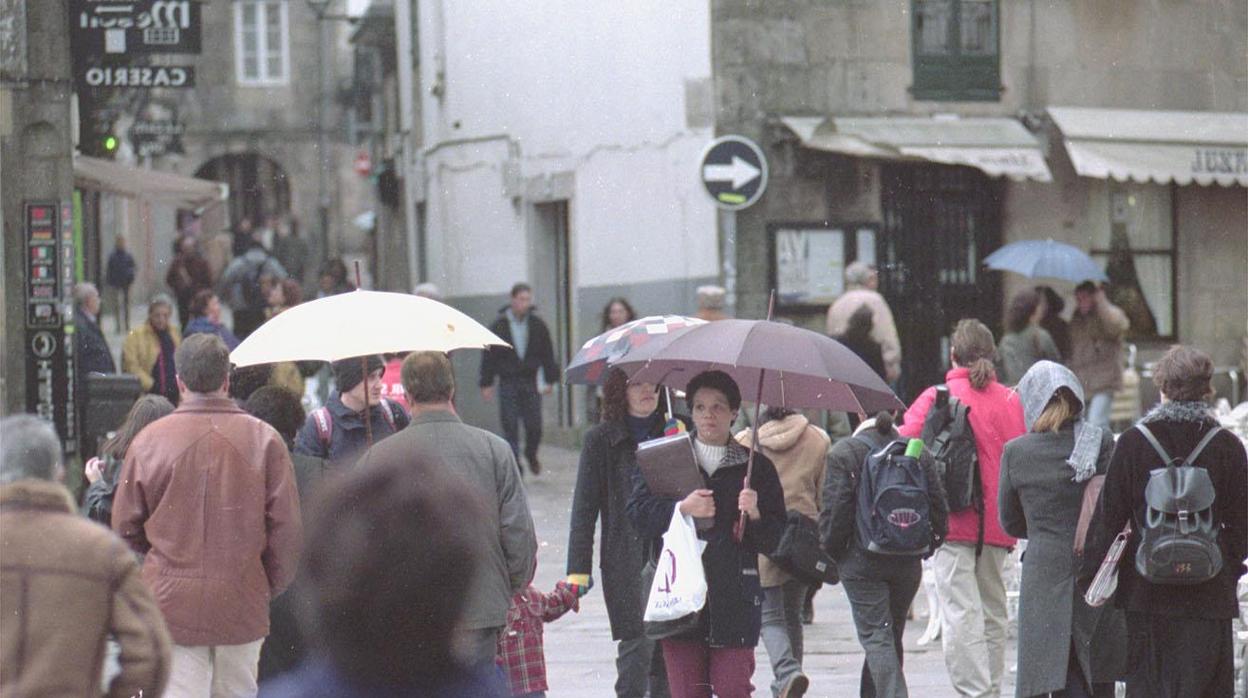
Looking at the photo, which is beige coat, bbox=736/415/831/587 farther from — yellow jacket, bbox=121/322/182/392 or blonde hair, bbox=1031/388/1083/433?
yellow jacket, bbox=121/322/182/392

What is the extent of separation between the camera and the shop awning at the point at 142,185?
812 inches

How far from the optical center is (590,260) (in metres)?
22.4

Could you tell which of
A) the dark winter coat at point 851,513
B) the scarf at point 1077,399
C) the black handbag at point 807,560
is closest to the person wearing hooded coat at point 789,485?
the black handbag at point 807,560

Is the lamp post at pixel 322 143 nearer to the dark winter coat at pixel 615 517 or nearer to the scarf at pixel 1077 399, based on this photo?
the dark winter coat at pixel 615 517

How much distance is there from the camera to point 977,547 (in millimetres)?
9039

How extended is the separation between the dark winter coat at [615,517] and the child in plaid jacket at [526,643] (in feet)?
3.81

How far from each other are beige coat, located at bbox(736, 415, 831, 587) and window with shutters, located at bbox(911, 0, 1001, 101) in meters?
10.8

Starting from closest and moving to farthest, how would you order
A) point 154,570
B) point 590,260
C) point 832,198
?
1. point 154,570
2. point 832,198
3. point 590,260

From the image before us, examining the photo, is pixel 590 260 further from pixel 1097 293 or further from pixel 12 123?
pixel 12 123

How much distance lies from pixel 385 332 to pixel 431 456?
4.27 m

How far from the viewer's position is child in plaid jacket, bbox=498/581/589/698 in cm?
729

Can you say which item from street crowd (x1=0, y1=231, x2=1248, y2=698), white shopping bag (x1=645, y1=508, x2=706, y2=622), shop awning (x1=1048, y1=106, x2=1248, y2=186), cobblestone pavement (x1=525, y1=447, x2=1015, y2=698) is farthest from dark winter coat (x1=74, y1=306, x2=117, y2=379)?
white shopping bag (x1=645, y1=508, x2=706, y2=622)

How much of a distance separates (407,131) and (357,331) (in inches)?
885

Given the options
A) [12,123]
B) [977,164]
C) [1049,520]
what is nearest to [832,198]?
[977,164]
